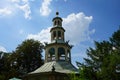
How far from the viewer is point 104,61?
84.7ft

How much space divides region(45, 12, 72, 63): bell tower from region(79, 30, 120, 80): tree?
23.6 feet

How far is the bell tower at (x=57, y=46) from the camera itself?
35.9 m

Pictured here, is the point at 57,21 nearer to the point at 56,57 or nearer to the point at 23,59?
the point at 56,57

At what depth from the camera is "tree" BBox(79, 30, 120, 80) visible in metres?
24.5

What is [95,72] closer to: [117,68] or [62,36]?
[117,68]

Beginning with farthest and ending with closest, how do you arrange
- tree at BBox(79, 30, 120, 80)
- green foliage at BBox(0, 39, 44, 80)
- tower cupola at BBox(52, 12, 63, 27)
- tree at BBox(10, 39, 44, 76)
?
tree at BBox(10, 39, 44, 76) → green foliage at BBox(0, 39, 44, 80) → tower cupola at BBox(52, 12, 63, 27) → tree at BBox(79, 30, 120, 80)

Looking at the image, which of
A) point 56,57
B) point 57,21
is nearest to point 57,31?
point 57,21

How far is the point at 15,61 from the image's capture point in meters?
48.6

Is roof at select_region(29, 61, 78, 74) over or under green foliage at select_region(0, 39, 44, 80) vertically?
under

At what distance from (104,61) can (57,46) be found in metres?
11.2

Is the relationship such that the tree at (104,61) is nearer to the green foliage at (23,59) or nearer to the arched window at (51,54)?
the arched window at (51,54)

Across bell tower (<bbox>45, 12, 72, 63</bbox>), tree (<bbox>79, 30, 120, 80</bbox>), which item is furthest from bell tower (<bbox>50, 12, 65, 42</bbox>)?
tree (<bbox>79, 30, 120, 80</bbox>)

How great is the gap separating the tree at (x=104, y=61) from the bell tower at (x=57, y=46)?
7196mm

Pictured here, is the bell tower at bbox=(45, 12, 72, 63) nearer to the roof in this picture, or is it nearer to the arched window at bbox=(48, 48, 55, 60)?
the arched window at bbox=(48, 48, 55, 60)
